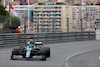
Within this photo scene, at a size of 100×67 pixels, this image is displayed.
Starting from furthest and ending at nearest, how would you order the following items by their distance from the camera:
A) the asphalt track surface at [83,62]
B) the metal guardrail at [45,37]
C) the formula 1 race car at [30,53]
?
the metal guardrail at [45,37] → the formula 1 race car at [30,53] → the asphalt track surface at [83,62]

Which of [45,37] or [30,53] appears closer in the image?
[30,53]

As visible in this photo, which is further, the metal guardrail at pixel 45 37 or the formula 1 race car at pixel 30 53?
the metal guardrail at pixel 45 37

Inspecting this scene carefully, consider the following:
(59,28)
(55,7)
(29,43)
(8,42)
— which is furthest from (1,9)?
(55,7)

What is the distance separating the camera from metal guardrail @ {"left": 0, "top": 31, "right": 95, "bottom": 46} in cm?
2478

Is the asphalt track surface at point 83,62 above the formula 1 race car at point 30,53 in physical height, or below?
below

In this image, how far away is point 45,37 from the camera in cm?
2719

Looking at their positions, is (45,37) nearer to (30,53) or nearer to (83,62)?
(30,53)

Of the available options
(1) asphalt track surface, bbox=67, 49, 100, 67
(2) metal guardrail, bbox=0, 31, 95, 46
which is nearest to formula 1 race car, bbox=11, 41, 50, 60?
(1) asphalt track surface, bbox=67, 49, 100, 67

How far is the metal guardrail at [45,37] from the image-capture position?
2478cm

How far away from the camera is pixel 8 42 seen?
81.1 ft

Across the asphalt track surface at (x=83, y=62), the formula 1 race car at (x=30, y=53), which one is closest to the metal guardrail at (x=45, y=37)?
the formula 1 race car at (x=30, y=53)

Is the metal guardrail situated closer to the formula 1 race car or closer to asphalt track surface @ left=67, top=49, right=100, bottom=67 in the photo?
the formula 1 race car

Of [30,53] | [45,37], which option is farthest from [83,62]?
[45,37]

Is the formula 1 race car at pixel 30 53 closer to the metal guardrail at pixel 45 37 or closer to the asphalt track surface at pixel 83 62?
the asphalt track surface at pixel 83 62
